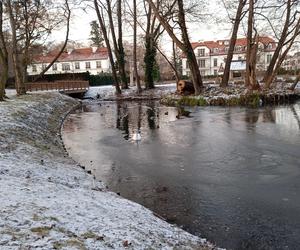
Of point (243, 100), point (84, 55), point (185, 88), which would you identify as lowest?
point (243, 100)

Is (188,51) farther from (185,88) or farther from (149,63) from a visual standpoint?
(149,63)

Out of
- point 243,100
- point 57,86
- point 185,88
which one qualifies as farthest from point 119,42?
point 243,100

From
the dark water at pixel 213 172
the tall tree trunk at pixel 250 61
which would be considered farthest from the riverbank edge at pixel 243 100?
the dark water at pixel 213 172

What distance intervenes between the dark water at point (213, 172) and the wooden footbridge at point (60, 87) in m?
22.6

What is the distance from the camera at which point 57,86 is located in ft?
137

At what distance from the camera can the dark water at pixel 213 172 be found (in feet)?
21.1

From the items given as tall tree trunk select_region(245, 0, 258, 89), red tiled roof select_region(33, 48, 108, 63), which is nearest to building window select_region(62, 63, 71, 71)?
red tiled roof select_region(33, 48, 108, 63)

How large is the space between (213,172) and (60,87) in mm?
33908

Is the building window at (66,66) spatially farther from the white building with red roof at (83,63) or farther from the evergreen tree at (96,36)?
the evergreen tree at (96,36)

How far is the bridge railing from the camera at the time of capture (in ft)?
131

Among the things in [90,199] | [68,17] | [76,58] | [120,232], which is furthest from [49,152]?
[76,58]

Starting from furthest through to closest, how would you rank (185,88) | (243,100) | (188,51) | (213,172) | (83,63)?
(83,63) → (185,88) → (188,51) → (243,100) → (213,172)

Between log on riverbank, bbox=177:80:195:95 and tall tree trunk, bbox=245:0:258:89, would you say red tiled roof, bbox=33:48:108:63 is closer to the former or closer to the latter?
log on riverbank, bbox=177:80:195:95

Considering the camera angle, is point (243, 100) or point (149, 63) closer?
point (243, 100)
